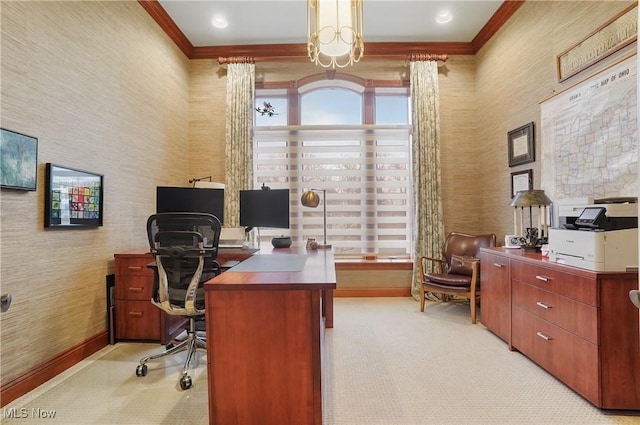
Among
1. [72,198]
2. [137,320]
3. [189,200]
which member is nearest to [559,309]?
[189,200]

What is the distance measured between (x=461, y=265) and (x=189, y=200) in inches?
124

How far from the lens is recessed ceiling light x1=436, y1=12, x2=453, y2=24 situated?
3870 millimetres

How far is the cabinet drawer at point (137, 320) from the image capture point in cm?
293

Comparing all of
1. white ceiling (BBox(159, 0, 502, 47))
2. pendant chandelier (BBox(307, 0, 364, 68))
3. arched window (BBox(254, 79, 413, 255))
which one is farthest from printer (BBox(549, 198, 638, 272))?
white ceiling (BBox(159, 0, 502, 47))

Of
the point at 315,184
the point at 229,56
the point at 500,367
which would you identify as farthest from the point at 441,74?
the point at 500,367

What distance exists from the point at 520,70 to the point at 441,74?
1171 mm

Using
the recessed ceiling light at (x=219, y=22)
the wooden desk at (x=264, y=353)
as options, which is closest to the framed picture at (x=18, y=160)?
the wooden desk at (x=264, y=353)

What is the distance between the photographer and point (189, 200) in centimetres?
334

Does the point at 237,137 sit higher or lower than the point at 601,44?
lower

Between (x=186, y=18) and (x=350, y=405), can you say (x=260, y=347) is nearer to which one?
(x=350, y=405)

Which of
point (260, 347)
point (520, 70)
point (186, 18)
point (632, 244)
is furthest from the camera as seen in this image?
point (186, 18)

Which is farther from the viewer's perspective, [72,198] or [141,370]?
[72,198]

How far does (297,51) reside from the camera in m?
4.52

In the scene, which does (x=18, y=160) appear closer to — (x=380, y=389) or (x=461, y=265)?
(x=380, y=389)
